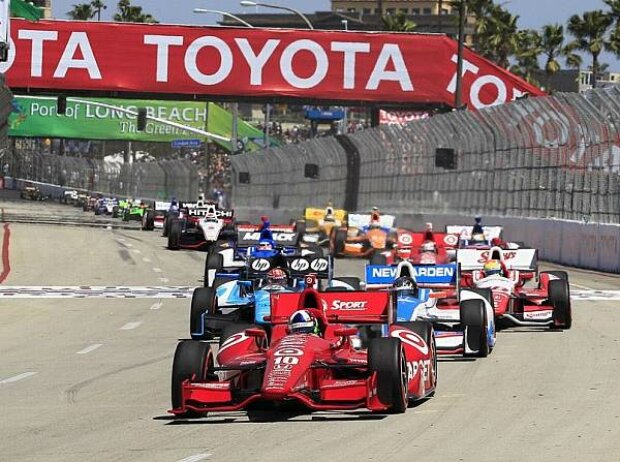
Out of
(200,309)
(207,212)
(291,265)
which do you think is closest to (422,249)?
(291,265)

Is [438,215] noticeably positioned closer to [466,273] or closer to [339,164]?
[339,164]

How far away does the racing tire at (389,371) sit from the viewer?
1138 centimetres

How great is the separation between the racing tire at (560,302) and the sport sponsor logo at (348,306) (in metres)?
5.42

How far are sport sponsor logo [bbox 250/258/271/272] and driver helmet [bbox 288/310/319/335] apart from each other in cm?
676

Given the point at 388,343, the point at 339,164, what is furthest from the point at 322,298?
the point at 339,164

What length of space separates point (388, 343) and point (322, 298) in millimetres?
2321

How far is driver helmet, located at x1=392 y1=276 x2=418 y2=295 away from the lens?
16828 mm

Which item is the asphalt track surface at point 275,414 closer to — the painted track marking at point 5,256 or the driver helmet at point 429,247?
the driver helmet at point 429,247

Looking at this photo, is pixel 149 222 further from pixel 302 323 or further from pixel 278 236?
pixel 302 323

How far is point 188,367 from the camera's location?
1177 centimetres

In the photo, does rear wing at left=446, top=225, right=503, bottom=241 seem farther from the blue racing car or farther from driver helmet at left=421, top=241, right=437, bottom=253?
the blue racing car

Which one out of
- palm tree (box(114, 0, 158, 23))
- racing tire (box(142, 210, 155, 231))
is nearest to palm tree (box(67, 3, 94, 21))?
palm tree (box(114, 0, 158, 23))

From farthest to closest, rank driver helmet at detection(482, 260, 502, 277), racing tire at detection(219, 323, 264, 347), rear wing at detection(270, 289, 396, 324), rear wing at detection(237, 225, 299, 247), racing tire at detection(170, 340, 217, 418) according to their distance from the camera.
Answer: rear wing at detection(237, 225, 299, 247), driver helmet at detection(482, 260, 502, 277), racing tire at detection(219, 323, 264, 347), rear wing at detection(270, 289, 396, 324), racing tire at detection(170, 340, 217, 418)

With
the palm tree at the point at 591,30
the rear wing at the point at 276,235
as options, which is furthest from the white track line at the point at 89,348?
the palm tree at the point at 591,30
